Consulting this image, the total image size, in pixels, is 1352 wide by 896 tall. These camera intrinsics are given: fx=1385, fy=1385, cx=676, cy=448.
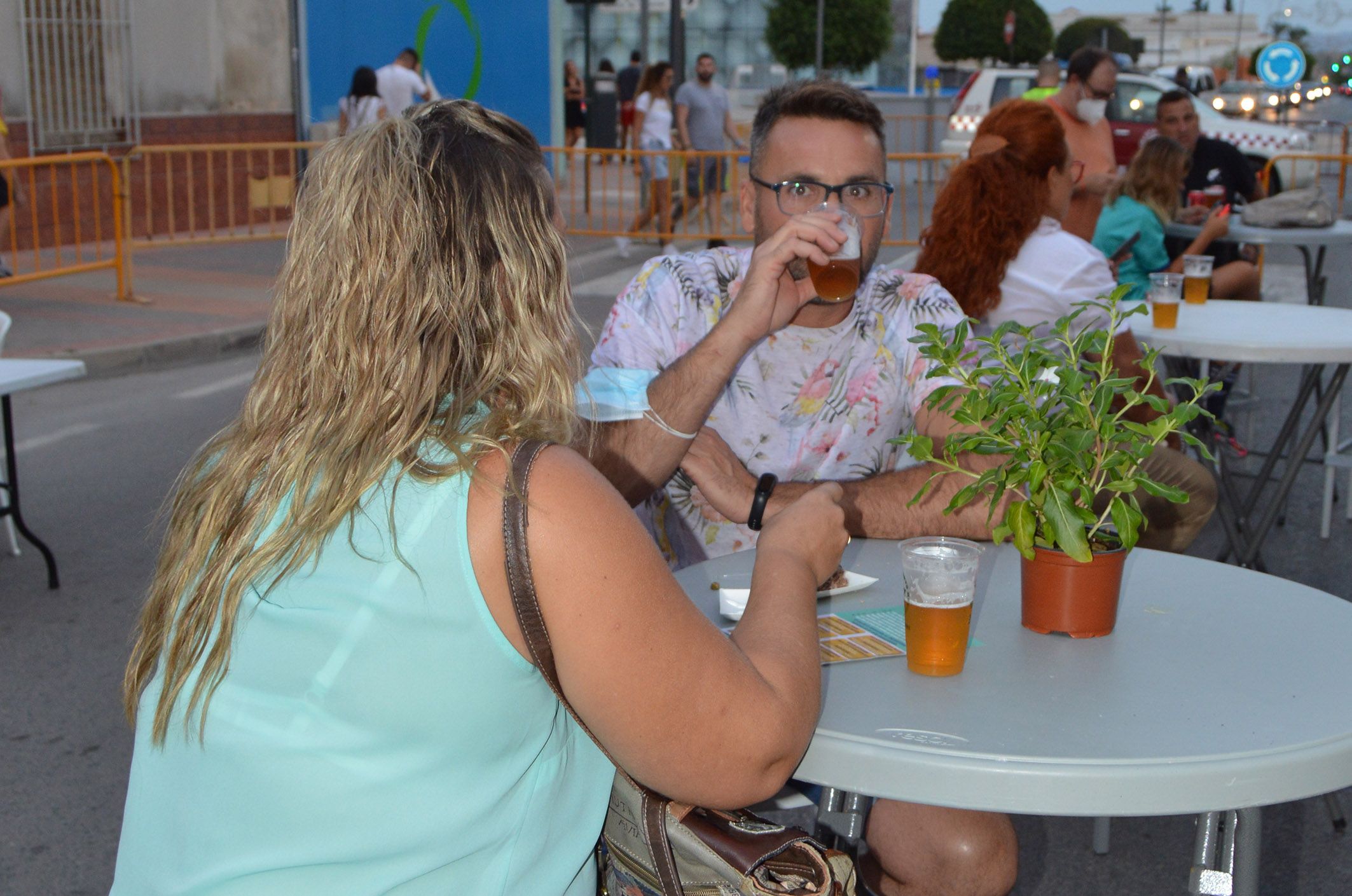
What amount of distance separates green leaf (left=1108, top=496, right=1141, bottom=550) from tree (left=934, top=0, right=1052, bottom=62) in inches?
2486

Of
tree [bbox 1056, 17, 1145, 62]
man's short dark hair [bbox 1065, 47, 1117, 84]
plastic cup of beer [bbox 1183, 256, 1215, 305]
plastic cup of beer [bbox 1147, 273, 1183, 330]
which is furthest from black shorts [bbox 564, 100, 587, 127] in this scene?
tree [bbox 1056, 17, 1145, 62]

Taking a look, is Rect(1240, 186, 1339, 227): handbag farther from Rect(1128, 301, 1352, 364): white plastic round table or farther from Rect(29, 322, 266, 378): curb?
Rect(29, 322, 266, 378): curb

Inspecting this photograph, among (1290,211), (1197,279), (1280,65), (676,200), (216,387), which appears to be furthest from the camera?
(1280,65)

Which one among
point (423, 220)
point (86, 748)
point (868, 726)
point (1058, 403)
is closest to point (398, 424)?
point (423, 220)

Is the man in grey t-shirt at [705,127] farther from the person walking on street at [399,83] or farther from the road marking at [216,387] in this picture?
the road marking at [216,387]

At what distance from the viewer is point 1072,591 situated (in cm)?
192

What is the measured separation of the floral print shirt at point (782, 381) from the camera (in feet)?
9.27

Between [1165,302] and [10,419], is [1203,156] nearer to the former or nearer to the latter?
[1165,302]

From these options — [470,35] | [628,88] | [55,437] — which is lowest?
[55,437]

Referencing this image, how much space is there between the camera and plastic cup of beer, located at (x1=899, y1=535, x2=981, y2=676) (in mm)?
1763

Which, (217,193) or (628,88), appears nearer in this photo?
(217,193)

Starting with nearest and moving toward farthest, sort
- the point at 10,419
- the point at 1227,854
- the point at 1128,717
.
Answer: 1. the point at 1128,717
2. the point at 1227,854
3. the point at 10,419

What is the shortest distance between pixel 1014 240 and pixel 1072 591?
2.31m

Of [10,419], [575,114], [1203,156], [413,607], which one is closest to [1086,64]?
[1203,156]
